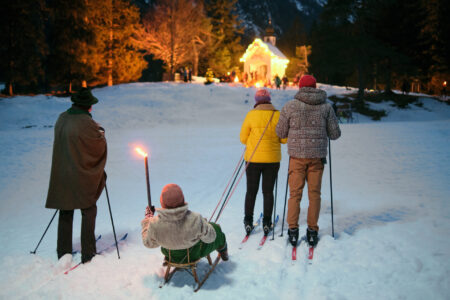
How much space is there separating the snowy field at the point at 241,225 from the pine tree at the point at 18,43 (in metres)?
14.4

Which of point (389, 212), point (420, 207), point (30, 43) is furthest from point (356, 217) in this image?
point (30, 43)

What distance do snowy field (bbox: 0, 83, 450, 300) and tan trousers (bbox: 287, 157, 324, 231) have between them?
17.6 inches

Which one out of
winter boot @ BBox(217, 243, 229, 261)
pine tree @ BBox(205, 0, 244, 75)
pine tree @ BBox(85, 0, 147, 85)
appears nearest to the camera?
winter boot @ BBox(217, 243, 229, 261)

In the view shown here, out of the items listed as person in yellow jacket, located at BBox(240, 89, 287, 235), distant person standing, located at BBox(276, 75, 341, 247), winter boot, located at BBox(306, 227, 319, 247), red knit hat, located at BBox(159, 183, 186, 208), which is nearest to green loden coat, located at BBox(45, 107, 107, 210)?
red knit hat, located at BBox(159, 183, 186, 208)

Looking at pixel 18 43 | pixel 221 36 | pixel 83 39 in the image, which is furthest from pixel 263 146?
pixel 221 36

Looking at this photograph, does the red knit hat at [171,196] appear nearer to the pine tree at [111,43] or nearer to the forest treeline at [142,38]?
the forest treeline at [142,38]

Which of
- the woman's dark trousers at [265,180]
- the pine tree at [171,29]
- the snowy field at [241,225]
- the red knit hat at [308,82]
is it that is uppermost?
the pine tree at [171,29]

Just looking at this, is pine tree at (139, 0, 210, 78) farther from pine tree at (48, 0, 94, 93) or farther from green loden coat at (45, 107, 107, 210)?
green loden coat at (45, 107, 107, 210)

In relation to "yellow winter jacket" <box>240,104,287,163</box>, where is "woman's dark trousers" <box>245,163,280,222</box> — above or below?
below

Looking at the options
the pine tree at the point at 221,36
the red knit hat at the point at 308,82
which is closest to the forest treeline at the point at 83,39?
the pine tree at the point at 221,36

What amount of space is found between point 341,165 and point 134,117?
592 inches

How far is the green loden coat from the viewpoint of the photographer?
4.02 meters

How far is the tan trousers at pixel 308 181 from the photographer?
14.1 feet

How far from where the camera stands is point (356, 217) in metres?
5.88
